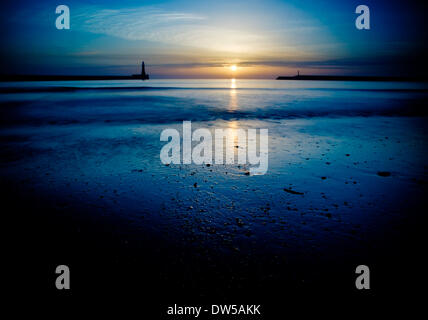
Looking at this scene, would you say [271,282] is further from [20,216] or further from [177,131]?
[177,131]

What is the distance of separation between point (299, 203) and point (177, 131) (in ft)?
30.6
